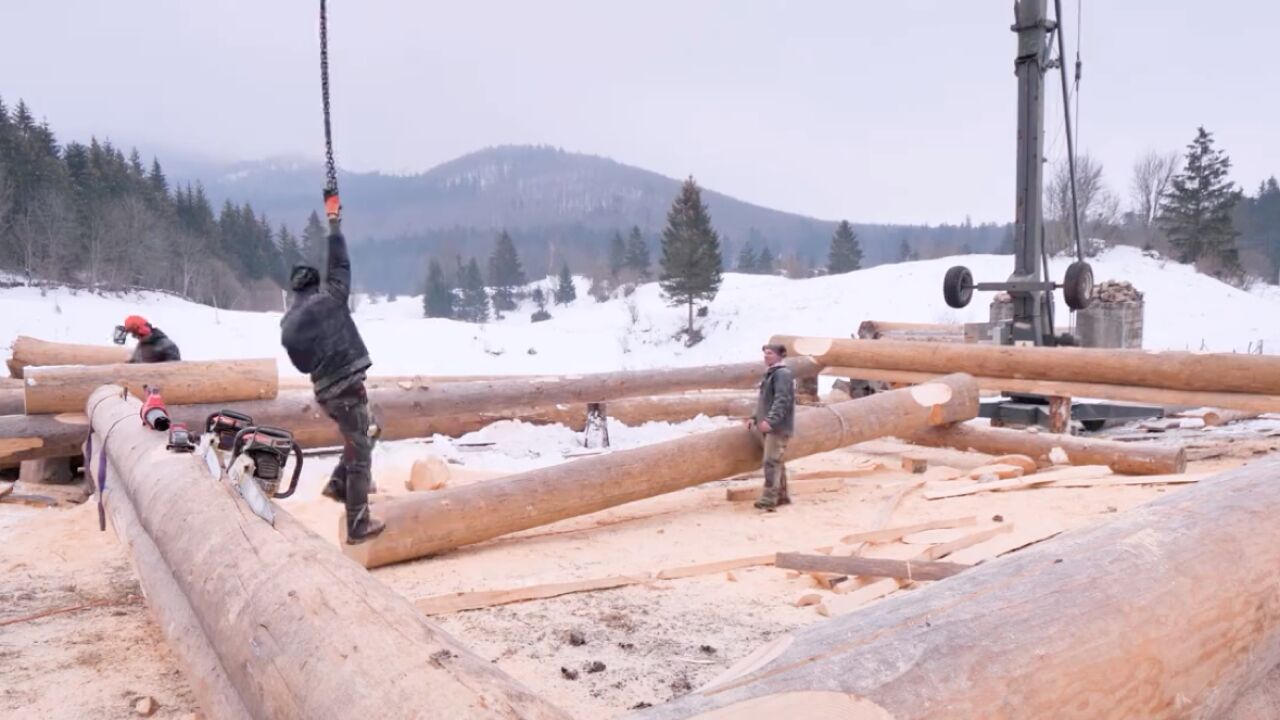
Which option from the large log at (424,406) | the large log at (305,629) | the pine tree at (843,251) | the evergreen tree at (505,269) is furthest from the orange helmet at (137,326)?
the evergreen tree at (505,269)

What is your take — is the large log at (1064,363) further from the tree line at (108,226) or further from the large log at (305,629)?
the tree line at (108,226)

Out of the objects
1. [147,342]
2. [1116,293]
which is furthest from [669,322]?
[147,342]

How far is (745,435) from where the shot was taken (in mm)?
7926

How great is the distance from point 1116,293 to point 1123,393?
9729 mm

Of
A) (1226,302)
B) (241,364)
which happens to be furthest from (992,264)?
(241,364)

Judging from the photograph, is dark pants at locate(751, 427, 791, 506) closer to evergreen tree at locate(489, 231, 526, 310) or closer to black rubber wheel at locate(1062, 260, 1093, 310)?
black rubber wheel at locate(1062, 260, 1093, 310)

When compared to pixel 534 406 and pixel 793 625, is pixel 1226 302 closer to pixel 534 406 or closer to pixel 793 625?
pixel 534 406

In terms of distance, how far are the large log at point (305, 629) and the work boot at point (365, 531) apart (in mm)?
1562

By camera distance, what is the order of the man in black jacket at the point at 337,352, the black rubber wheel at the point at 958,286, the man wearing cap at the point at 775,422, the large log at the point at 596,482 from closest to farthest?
the man in black jacket at the point at 337,352 < the large log at the point at 596,482 < the man wearing cap at the point at 775,422 < the black rubber wheel at the point at 958,286

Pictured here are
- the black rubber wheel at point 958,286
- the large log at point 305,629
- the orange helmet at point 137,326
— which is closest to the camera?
the large log at point 305,629

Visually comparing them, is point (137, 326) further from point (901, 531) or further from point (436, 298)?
point (436, 298)

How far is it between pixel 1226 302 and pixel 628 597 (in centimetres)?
3534

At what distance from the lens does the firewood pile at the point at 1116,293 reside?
17.9 metres

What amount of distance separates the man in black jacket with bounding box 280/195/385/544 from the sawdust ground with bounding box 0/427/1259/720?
607 millimetres
